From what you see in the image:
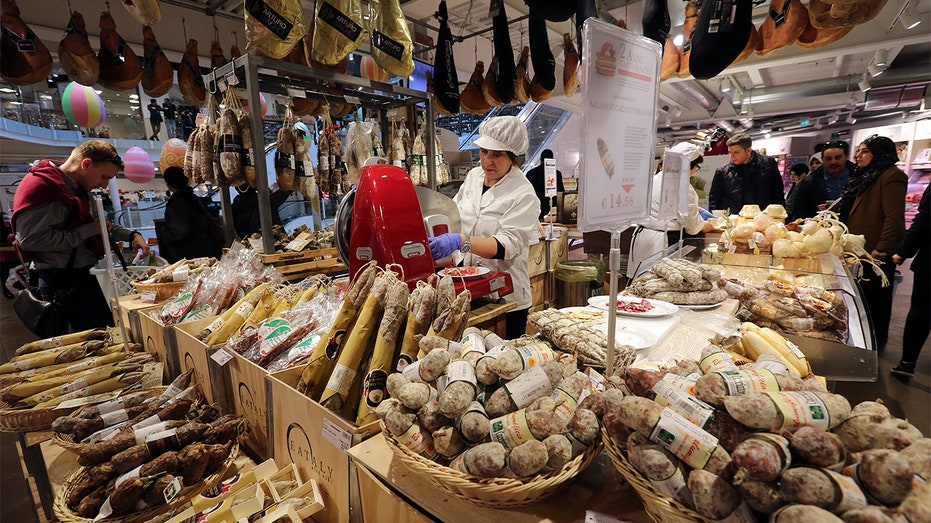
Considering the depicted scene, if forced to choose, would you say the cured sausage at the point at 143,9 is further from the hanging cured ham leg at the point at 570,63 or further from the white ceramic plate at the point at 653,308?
the hanging cured ham leg at the point at 570,63

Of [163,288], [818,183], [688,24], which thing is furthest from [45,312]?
[818,183]

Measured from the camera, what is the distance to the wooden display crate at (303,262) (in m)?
2.78

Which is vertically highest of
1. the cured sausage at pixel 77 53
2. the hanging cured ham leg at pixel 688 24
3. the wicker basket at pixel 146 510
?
Result: the hanging cured ham leg at pixel 688 24

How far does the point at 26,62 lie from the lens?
2.91 meters

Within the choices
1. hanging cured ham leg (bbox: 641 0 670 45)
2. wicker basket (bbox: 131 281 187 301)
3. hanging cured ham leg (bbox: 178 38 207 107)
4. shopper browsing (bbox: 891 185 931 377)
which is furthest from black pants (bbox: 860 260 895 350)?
hanging cured ham leg (bbox: 178 38 207 107)

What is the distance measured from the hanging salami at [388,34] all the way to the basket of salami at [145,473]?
234 cm

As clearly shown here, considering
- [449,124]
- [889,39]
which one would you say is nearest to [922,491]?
[889,39]

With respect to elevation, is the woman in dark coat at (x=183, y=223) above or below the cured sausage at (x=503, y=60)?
below

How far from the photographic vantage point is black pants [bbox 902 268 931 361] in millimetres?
3529

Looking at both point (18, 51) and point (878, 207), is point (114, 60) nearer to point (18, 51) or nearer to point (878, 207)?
point (18, 51)

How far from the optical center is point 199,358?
177 centimetres

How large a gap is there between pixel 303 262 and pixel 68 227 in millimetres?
1729

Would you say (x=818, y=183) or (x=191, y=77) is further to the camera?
(x=818, y=183)

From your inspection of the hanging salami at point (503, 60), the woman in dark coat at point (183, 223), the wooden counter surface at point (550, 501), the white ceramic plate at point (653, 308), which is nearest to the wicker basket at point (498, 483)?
the wooden counter surface at point (550, 501)
